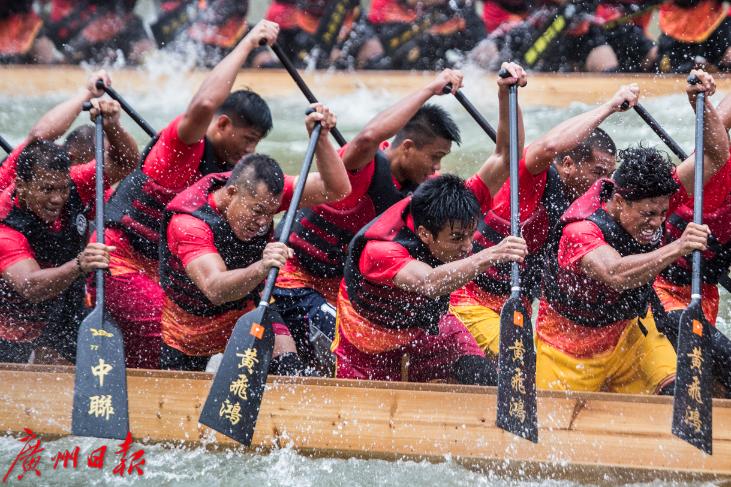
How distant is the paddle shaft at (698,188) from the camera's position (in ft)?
10.0

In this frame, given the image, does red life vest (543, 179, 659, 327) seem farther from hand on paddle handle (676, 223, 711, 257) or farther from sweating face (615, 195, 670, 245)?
hand on paddle handle (676, 223, 711, 257)

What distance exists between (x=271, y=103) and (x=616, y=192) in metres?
4.54

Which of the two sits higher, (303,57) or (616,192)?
(303,57)

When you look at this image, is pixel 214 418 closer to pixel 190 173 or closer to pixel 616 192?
pixel 190 173

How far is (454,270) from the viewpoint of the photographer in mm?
2971

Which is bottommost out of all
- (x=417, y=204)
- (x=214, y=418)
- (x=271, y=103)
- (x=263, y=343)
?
(x=214, y=418)

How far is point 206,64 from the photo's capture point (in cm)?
786

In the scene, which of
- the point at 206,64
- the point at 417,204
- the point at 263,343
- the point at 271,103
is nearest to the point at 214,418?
the point at 263,343

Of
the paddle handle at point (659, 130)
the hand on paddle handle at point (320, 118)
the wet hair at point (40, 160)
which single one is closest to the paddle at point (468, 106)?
the hand on paddle handle at point (320, 118)

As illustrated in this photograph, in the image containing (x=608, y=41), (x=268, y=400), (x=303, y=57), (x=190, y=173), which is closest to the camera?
(x=268, y=400)

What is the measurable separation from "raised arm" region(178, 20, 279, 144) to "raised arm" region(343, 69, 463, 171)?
405 mm

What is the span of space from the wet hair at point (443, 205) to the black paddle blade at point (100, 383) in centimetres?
91

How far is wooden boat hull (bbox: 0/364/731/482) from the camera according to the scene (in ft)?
10.4

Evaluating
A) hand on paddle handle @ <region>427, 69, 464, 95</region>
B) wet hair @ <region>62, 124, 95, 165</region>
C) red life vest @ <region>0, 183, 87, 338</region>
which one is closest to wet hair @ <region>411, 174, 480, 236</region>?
hand on paddle handle @ <region>427, 69, 464, 95</region>
